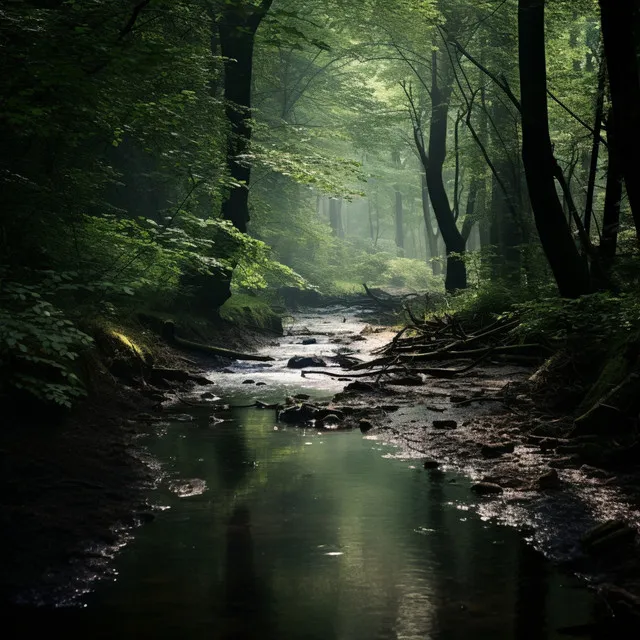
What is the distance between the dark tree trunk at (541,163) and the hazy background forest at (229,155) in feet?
0.09

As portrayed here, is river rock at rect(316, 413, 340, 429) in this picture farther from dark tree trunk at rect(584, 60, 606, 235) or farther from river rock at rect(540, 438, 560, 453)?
dark tree trunk at rect(584, 60, 606, 235)

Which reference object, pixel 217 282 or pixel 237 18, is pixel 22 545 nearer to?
pixel 217 282

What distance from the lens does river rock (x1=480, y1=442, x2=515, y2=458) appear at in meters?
6.34

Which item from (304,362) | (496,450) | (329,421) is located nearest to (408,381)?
(329,421)

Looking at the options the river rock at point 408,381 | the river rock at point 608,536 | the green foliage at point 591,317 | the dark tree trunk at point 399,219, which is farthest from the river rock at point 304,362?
the dark tree trunk at point 399,219

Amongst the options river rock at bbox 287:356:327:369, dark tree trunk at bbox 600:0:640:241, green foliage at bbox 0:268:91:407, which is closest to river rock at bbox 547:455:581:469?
dark tree trunk at bbox 600:0:640:241

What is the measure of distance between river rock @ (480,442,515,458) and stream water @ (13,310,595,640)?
72 cm

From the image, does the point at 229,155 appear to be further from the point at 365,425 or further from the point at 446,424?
the point at 446,424

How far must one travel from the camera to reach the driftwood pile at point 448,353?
434 inches

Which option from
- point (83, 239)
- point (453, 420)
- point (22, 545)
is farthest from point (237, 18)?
A: point (22, 545)

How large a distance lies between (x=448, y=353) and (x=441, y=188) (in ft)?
30.4

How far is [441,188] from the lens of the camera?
64.6 ft

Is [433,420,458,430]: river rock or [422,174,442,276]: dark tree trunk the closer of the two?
[433,420,458,430]: river rock

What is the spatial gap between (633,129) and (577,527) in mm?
3255
